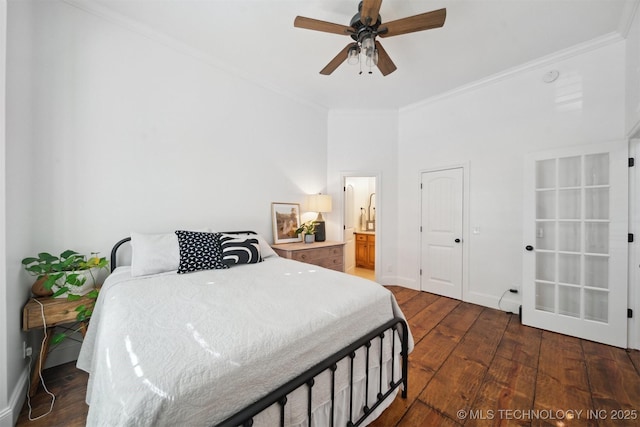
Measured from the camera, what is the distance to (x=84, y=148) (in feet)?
7.15

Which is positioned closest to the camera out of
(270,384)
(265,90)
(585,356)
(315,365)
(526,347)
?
(270,384)

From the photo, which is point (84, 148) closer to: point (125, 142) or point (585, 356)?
point (125, 142)

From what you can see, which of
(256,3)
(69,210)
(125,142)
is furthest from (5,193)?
(256,3)

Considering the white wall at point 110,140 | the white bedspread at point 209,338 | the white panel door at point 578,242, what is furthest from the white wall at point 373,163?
the white bedspread at point 209,338

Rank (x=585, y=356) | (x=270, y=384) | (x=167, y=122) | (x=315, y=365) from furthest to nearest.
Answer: (x=167, y=122) < (x=585, y=356) < (x=315, y=365) < (x=270, y=384)

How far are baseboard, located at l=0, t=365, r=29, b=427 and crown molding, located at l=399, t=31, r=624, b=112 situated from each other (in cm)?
524

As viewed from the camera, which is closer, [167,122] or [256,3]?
[256,3]

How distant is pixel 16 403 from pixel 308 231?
295cm

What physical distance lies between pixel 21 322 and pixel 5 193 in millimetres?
948

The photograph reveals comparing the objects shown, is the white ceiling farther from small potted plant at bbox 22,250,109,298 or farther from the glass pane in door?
small potted plant at bbox 22,250,109,298

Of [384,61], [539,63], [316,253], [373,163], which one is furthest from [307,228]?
[539,63]

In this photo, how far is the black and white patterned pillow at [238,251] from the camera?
2.41m

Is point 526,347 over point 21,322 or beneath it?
beneath

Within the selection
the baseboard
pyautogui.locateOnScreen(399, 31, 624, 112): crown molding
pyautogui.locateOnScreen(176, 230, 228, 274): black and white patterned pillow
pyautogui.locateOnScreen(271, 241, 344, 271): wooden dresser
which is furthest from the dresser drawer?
pyautogui.locateOnScreen(399, 31, 624, 112): crown molding
